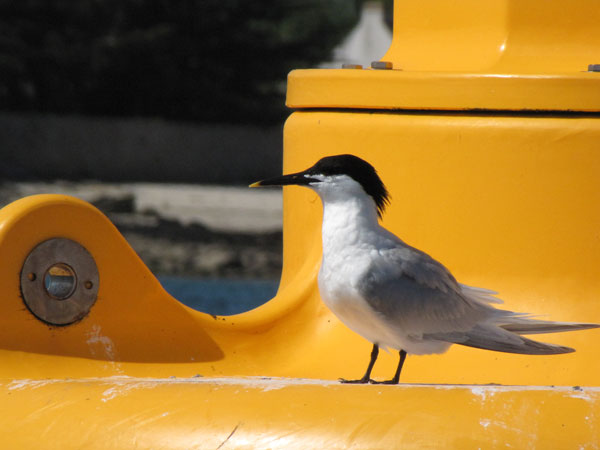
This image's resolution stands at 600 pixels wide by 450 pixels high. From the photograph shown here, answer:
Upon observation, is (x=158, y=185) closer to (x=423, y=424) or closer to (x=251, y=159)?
(x=251, y=159)

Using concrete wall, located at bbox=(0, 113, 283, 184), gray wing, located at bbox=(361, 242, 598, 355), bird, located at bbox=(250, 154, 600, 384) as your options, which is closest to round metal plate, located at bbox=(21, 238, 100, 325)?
bird, located at bbox=(250, 154, 600, 384)

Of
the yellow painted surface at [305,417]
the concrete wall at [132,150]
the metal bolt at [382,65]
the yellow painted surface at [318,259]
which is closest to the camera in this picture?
the yellow painted surface at [305,417]

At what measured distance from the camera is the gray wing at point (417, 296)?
221 centimetres

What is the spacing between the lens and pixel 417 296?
7.43 ft

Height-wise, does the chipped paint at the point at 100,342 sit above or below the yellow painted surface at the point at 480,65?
below

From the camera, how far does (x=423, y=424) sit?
1723mm

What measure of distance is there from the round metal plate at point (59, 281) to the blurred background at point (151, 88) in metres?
17.3

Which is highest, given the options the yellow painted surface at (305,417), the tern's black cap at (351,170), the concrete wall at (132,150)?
the concrete wall at (132,150)

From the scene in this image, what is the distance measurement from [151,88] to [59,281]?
70.2ft

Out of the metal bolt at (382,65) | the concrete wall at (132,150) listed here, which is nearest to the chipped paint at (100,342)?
the metal bolt at (382,65)

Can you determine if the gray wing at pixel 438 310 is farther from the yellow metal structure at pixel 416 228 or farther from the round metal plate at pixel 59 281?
the round metal plate at pixel 59 281

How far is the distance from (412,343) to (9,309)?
0.87 metres

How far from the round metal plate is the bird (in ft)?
1.53

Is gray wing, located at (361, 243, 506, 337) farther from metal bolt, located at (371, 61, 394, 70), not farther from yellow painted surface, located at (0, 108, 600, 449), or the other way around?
metal bolt, located at (371, 61, 394, 70)
